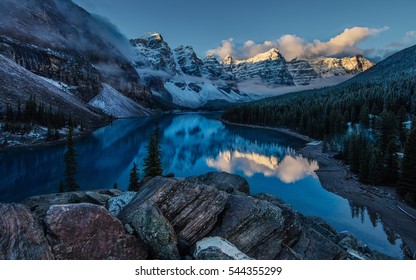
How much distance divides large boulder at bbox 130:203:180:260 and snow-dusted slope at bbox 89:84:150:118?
153539 millimetres

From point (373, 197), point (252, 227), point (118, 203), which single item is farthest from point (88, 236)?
point (373, 197)

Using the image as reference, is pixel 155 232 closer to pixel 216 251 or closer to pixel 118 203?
pixel 216 251

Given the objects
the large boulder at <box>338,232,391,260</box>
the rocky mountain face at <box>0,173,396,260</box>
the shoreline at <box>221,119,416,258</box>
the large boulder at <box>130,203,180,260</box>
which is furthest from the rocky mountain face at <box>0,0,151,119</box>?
the large boulder at <box>130,203,180,260</box>

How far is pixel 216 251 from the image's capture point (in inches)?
276

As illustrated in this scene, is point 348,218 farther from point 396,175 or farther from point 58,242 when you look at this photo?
point 58,242

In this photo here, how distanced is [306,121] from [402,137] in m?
44.6

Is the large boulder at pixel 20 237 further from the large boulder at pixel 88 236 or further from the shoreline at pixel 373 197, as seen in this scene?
the shoreline at pixel 373 197

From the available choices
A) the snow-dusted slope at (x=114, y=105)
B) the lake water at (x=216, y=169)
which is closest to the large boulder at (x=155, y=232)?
the lake water at (x=216, y=169)

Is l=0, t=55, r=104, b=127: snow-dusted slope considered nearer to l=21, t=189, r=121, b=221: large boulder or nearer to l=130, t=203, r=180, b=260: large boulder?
l=21, t=189, r=121, b=221: large boulder

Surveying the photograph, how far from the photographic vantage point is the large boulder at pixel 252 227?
336 inches

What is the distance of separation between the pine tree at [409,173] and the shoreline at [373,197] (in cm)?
119

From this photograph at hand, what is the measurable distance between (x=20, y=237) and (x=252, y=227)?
6.14 m

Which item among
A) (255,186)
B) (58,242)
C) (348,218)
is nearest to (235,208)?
(58,242)
